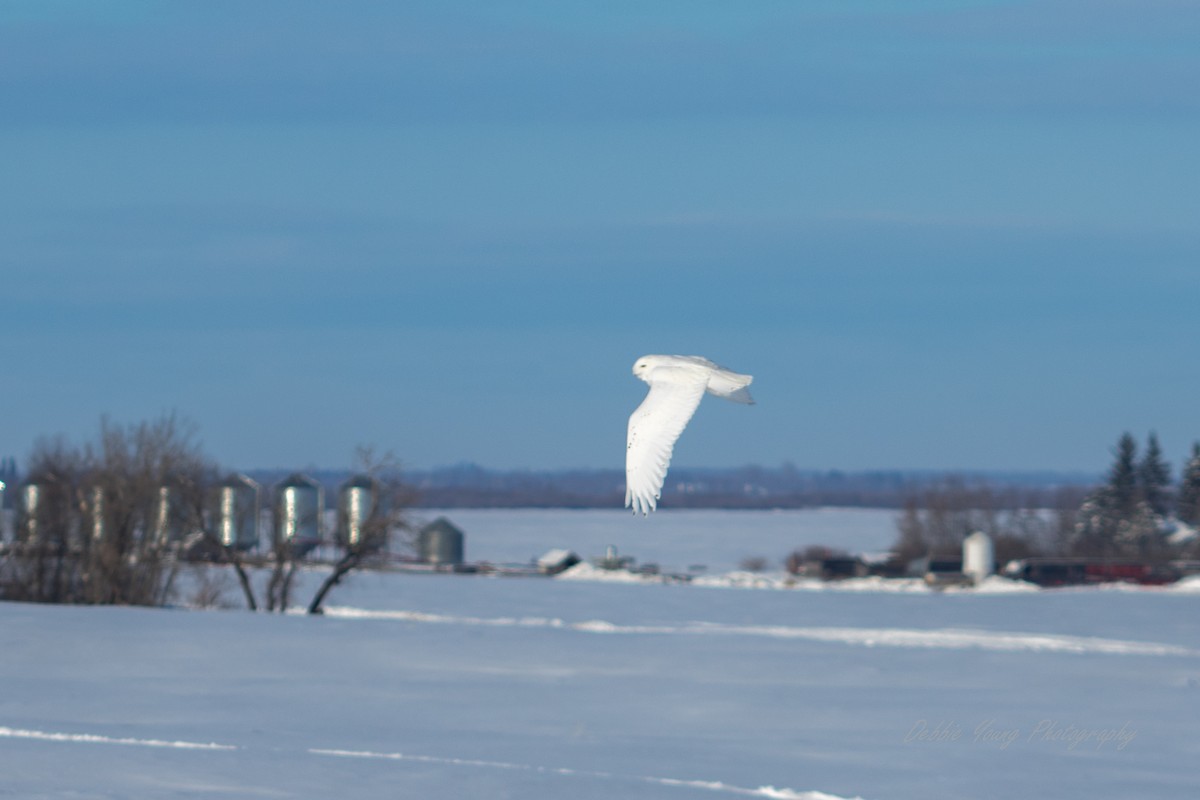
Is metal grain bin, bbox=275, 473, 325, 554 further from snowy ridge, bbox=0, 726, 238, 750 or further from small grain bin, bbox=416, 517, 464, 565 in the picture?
snowy ridge, bbox=0, 726, 238, 750

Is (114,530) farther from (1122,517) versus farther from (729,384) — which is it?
(1122,517)

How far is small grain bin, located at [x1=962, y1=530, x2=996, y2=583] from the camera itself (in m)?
77.1

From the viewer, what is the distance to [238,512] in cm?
4831

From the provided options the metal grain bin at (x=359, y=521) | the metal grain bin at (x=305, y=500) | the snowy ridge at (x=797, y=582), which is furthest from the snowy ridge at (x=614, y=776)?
the snowy ridge at (x=797, y=582)

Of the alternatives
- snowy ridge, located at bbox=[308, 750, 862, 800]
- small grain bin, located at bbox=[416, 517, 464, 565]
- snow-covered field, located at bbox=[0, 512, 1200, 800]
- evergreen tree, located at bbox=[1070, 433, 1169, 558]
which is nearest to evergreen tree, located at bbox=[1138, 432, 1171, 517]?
evergreen tree, located at bbox=[1070, 433, 1169, 558]

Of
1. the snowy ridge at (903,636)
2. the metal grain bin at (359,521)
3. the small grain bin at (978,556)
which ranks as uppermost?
the metal grain bin at (359,521)

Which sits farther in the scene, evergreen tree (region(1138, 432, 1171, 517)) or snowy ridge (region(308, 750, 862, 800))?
evergreen tree (region(1138, 432, 1171, 517))

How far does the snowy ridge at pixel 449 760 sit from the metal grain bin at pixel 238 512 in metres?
26.9

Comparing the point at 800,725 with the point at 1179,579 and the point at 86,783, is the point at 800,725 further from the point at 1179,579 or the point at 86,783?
the point at 1179,579

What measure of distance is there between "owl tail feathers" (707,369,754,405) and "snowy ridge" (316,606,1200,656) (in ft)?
93.7

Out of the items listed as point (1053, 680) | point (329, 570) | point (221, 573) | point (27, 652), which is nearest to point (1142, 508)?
point (329, 570)

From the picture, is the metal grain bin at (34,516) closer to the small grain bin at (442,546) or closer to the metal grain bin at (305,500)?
the metal grain bin at (305,500)

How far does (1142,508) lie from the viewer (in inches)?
3445

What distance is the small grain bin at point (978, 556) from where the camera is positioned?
253ft
